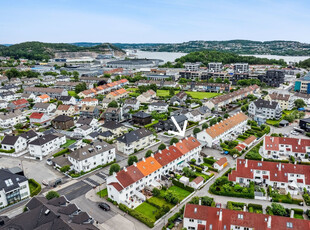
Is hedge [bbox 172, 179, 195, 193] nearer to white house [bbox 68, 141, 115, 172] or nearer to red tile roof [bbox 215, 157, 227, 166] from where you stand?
red tile roof [bbox 215, 157, 227, 166]

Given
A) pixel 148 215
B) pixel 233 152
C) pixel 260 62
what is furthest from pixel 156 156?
pixel 260 62

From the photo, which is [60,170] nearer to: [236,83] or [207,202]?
[207,202]

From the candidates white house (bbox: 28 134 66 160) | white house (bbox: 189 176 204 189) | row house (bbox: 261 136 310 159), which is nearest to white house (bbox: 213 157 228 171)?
white house (bbox: 189 176 204 189)

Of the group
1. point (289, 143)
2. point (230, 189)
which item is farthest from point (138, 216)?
point (289, 143)

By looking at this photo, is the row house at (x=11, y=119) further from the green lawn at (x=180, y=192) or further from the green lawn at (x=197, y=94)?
the green lawn at (x=197, y=94)

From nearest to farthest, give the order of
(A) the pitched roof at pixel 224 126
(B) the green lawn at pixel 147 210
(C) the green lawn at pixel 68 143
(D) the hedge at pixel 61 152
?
(B) the green lawn at pixel 147 210 → (D) the hedge at pixel 61 152 → (A) the pitched roof at pixel 224 126 → (C) the green lawn at pixel 68 143

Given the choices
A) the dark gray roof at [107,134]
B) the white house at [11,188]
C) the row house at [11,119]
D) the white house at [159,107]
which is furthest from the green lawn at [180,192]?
the row house at [11,119]

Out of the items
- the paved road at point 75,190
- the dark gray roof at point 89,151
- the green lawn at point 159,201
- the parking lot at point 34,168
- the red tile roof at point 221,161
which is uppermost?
the dark gray roof at point 89,151
